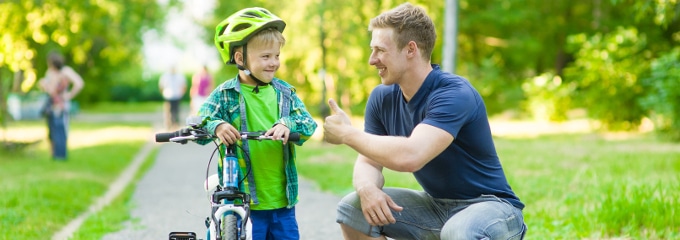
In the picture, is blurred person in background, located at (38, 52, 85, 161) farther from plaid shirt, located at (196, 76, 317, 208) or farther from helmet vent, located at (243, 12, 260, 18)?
helmet vent, located at (243, 12, 260, 18)

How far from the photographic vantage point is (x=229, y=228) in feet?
12.6

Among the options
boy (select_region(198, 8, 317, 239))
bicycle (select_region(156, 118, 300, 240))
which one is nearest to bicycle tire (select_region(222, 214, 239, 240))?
bicycle (select_region(156, 118, 300, 240))

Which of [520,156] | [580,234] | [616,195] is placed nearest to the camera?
[580,234]

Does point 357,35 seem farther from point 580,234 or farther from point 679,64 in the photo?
point 580,234

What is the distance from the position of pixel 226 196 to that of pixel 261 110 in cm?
62

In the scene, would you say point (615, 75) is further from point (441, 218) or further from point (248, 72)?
point (248, 72)

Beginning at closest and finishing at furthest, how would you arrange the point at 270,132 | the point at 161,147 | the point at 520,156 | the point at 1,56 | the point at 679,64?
the point at 270,132 → the point at 679,64 → the point at 520,156 → the point at 1,56 → the point at 161,147

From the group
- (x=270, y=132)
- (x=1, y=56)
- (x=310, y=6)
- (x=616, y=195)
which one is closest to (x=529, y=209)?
(x=616, y=195)

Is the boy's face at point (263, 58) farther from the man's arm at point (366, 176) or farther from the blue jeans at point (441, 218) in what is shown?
the blue jeans at point (441, 218)

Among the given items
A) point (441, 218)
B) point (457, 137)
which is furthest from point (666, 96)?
point (457, 137)

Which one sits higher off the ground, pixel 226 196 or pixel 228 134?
pixel 228 134

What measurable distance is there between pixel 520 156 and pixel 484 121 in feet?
28.6

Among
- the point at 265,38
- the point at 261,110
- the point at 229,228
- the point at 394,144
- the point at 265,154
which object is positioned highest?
the point at 265,38

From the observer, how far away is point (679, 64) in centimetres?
1170
